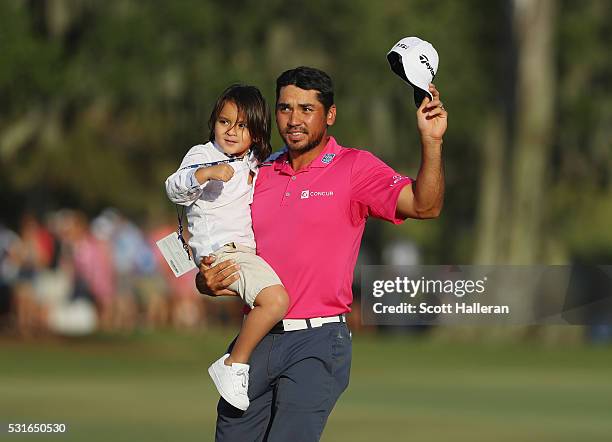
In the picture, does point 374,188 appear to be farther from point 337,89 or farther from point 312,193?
point 337,89

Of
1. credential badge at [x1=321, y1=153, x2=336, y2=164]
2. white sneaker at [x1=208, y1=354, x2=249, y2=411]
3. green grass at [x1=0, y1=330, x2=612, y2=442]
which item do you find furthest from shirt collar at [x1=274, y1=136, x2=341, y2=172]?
green grass at [x1=0, y1=330, x2=612, y2=442]

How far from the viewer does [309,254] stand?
7141mm

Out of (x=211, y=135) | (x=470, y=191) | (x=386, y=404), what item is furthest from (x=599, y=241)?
(x=211, y=135)

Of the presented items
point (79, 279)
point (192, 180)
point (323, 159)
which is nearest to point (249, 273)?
point (192, 180)

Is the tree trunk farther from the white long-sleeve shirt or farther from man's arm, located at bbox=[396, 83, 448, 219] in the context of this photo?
man's arm, located at bbox=[396, 83, 448, 219]

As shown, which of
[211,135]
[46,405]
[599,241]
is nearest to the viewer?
[211,135]

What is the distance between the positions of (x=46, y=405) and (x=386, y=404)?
3639mm

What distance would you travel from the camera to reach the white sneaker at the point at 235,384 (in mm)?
7102

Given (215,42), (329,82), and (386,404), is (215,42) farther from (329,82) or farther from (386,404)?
(329,82)

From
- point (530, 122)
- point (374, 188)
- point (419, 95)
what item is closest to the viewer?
point (419, 95)

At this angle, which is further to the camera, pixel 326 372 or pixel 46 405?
pixel 46 405

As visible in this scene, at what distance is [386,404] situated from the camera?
17.0 metres

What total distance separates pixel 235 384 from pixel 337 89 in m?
24.0

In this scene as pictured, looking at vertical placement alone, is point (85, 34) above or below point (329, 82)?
above
